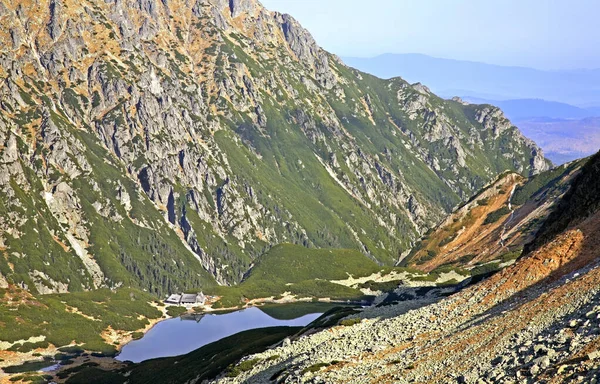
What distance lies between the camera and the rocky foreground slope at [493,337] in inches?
1651

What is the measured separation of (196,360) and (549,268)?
301ft

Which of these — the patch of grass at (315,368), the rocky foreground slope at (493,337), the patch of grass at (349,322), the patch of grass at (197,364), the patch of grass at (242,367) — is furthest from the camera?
the patch of grass at (197,364)

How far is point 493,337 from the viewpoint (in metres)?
51.9

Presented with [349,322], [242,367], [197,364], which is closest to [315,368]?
[242,367]

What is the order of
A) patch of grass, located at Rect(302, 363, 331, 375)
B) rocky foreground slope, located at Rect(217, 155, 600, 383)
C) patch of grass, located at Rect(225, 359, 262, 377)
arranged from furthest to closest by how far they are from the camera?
patch of grass, located at Rect(225, 359, 262, 377) → patch of grass, located at Rect(302, 363, 331, 375) → rocky foreground slope, located at Rect(217, 155, 600, 383)

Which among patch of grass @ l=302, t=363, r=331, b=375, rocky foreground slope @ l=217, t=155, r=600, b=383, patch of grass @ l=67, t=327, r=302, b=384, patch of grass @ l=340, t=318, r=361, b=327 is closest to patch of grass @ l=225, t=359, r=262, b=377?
rocky foreground slope @ l=217, t=155, r=600, b=383

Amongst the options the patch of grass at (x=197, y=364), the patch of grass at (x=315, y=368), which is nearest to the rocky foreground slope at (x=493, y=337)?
the patch of grass at (x=315, y=368)

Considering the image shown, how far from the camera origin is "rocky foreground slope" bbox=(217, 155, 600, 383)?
41938 mm

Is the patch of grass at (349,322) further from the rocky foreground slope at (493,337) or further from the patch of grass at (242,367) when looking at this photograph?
the patch of grass at (242,367)

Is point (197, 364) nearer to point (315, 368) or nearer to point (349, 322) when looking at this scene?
point (349, 322)

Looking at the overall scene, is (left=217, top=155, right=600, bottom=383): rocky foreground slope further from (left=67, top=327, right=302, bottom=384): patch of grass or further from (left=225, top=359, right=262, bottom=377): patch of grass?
(left=67, top=327, right=302, bottom=384): patch of grass

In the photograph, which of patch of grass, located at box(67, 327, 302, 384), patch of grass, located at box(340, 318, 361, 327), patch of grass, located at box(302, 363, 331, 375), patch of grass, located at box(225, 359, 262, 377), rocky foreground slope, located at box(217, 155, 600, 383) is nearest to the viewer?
rocky foreground slope, located at box(217, 155, 600, 383)

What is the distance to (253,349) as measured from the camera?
356ft

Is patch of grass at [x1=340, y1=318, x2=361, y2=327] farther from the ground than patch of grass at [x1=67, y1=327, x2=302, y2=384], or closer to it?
farther from the ground
